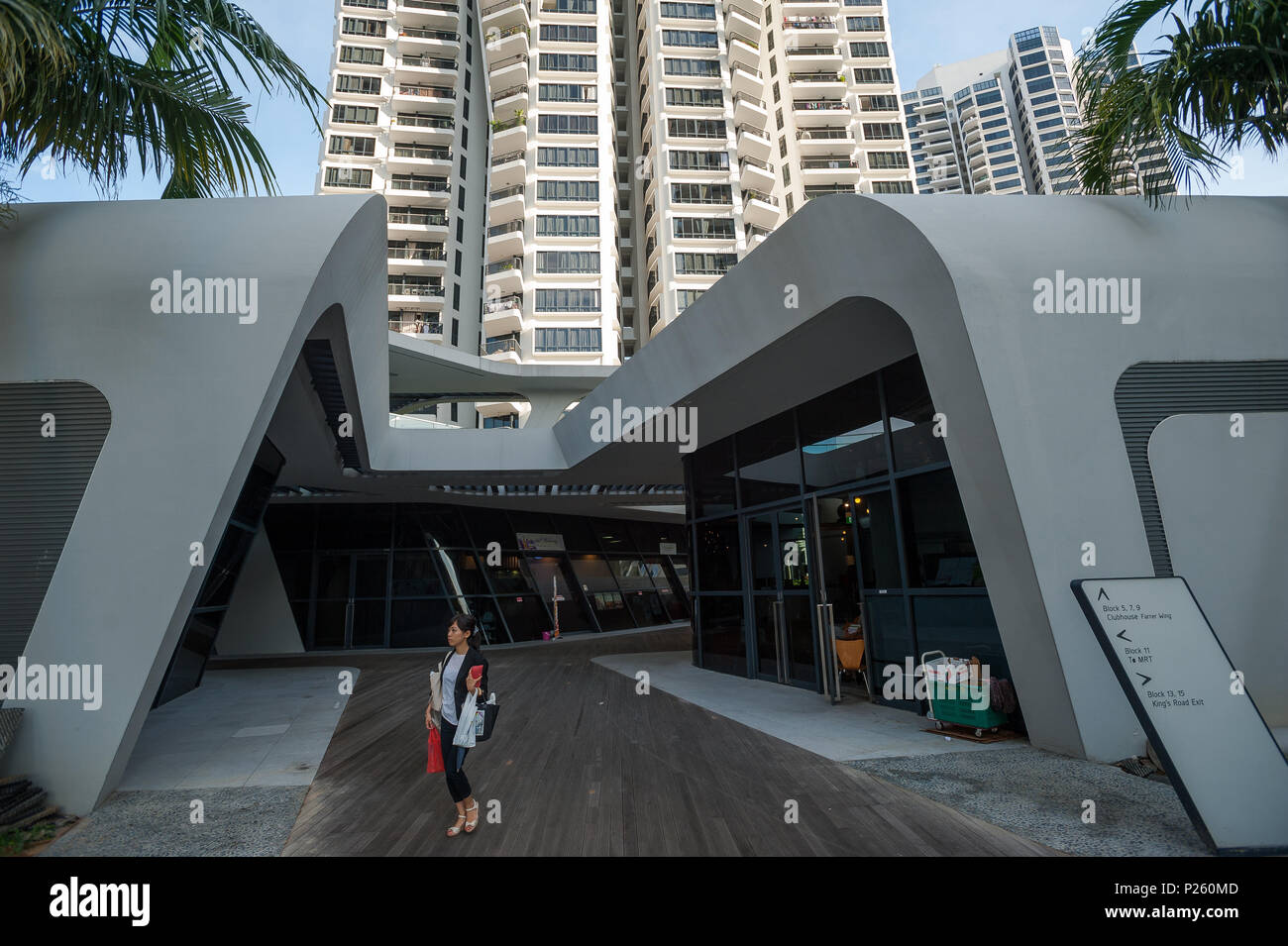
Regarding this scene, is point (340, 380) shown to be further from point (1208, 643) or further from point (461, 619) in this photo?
point (1208, 643)

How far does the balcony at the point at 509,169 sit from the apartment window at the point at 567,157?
1233 millimetres

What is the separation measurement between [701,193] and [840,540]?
38.9m

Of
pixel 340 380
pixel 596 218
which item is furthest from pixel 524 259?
pixel 340 380

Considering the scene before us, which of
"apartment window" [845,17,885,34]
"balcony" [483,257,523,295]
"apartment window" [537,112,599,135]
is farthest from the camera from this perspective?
"apartment window" [845,17,885,34]

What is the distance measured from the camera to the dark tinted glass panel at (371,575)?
16.8m

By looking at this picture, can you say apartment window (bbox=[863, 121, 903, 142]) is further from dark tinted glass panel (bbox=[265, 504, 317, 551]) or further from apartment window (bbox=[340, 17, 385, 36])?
dark tinted glass panel (bbox=[265, 504, 317, 551])

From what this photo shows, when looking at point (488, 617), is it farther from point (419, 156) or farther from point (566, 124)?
point (419, 156)

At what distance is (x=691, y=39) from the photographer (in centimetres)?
4522

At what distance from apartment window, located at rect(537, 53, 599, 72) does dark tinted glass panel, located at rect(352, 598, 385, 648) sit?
40.6m

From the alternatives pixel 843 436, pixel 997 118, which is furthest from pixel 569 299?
pixel 997 118

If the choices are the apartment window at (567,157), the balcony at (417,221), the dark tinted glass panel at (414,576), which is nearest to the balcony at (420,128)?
the balcony at (417,221)

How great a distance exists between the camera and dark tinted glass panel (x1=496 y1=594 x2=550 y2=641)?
17.7 metres

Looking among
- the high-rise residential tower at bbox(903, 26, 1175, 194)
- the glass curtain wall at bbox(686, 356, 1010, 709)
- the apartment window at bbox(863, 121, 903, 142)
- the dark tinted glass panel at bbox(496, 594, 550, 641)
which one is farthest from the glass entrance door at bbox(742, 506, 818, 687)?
the high-rise residential tower at bbox(903, 26, 1175, 194)

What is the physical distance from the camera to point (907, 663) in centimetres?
716
